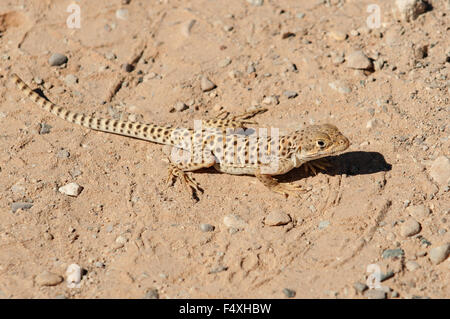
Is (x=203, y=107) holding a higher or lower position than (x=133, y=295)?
higher

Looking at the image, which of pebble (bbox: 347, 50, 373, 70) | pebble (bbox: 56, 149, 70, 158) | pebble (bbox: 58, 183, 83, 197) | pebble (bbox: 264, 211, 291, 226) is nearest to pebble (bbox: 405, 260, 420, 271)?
pebble (bbox: 264, 211, 291, 226)

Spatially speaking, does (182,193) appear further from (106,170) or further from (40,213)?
(40,213)

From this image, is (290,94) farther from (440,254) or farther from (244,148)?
(440,254)

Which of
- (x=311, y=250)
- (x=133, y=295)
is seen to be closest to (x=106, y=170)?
(x=133, y=295)

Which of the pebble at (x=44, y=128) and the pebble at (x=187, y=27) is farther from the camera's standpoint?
the pebble at (x=187, y=27)

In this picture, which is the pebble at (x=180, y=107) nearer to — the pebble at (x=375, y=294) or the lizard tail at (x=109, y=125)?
the lizard tail at (x=109, y=125)

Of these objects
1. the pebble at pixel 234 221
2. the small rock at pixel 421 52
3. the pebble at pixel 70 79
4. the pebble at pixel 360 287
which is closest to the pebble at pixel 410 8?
the small rock at pixel 421 52

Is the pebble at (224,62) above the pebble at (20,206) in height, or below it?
above
